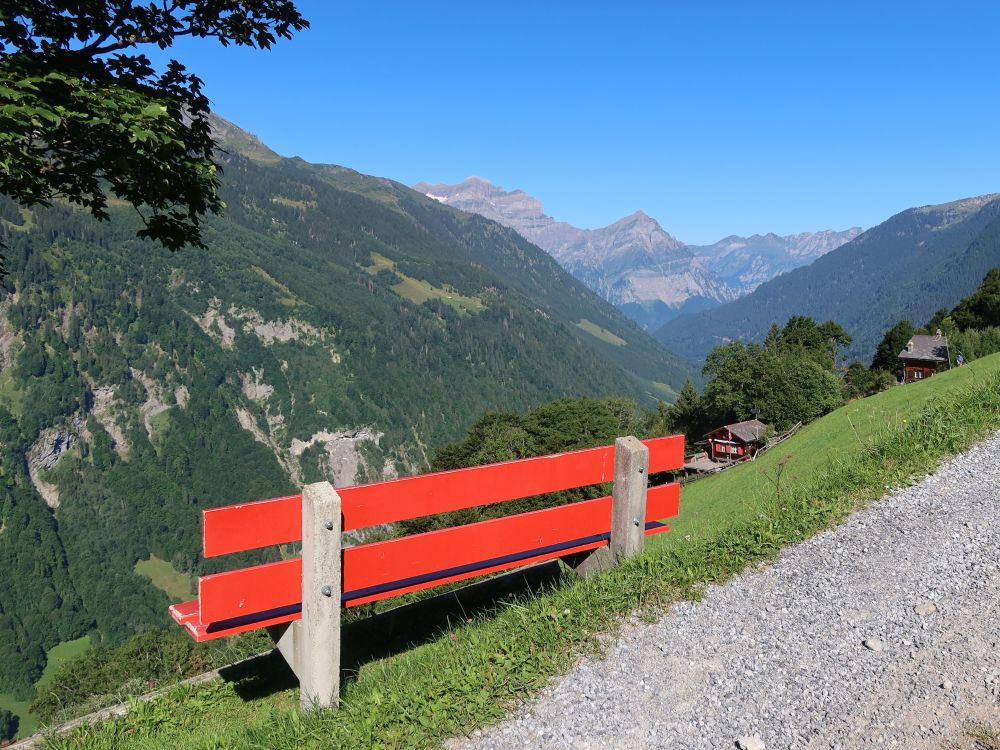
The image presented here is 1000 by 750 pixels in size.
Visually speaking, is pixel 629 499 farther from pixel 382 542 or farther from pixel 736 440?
pixel 736 440

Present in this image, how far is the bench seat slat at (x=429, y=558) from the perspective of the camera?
5152 millimetres

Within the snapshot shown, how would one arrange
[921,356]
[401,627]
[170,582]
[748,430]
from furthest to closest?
[170,582] → [921,356] → [748,430] → [401,627]

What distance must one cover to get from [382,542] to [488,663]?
1210mm

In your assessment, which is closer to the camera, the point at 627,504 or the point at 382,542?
the point at 382,542

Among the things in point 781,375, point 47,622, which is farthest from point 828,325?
point 47,622

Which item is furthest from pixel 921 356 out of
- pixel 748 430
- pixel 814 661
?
pixel 814 661

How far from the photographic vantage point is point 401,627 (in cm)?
741

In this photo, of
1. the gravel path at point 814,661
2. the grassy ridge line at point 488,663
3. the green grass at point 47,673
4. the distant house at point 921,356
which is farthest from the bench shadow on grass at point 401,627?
the green grass at point 47,673

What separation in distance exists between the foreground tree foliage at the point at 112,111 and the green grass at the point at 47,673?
141 m

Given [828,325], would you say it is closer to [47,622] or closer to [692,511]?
[692,511]

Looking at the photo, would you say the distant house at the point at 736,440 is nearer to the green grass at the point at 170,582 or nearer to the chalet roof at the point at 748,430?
the chalet roof at the point at 748,430

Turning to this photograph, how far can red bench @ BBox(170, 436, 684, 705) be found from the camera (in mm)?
5066

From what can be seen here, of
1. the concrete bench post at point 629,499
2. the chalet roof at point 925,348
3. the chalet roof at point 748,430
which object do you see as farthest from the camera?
the chalet roof at point 925,348

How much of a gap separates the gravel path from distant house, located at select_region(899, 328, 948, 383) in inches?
2874
